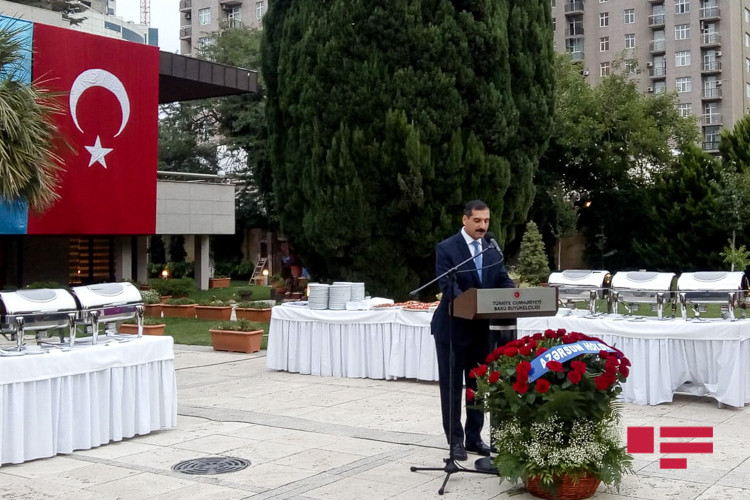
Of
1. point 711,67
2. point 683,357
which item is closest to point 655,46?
point 711,67

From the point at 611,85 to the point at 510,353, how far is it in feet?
103

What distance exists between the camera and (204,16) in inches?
3214

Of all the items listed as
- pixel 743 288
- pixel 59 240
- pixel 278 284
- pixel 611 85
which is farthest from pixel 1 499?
pixel 611 85

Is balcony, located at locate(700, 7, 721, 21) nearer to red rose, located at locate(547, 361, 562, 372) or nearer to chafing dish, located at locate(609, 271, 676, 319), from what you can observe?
chafing dish, located at locate(609, 271, 676, 319)

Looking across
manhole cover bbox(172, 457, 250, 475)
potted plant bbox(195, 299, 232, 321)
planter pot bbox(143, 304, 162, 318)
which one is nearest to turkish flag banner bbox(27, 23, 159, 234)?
planter pot bbox(143, 304, 162, 318)

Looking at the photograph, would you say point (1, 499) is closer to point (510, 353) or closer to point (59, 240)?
point (510, 353)

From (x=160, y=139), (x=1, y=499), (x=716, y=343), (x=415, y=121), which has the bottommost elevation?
(x=1, y=499)

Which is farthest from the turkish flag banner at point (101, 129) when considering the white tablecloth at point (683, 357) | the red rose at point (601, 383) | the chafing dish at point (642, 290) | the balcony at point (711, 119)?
the balcony at point (711, 119)

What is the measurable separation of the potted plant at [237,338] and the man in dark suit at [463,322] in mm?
8670

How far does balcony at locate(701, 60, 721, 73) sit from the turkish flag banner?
52.5 metres

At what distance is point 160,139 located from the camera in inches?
1684

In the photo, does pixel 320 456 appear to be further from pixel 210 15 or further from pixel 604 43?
pixel 210 15

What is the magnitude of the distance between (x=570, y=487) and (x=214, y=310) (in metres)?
16.6

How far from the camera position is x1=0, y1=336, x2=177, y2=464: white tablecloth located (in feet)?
22.4
